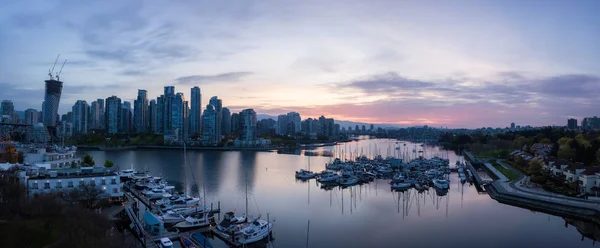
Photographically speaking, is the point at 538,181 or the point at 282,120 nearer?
the point at 538,181

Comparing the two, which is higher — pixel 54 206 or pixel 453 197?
pixel 54 206

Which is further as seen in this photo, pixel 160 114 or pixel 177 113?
pixel 160 114

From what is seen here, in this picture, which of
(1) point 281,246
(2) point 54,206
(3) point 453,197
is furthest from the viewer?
(3) point 453,197

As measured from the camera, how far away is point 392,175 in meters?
18.8

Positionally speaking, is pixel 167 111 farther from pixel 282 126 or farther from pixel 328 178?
pixel 328 178

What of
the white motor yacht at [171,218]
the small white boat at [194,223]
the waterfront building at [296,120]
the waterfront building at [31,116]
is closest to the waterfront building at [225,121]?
the waterfront building at [296,120]

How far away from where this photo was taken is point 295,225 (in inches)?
399

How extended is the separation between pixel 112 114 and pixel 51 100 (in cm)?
1591

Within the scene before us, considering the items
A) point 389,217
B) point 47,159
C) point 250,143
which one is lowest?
point 389,217

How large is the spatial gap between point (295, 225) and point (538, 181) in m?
9.54

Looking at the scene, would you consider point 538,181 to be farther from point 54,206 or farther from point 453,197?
point 54,206

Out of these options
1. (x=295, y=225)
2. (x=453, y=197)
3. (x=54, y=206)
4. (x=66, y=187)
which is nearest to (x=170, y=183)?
(x=66, y=187)

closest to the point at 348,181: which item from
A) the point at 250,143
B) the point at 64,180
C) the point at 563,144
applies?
the point at 64,180

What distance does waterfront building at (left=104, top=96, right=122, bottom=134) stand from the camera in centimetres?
5997
